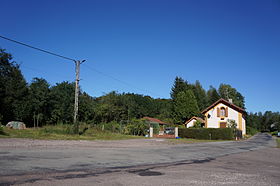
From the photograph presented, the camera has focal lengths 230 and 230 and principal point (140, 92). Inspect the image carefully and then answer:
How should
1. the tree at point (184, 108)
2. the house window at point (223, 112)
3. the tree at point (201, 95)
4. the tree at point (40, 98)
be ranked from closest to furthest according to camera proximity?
the tree at point (40, 98) → the house window at point (223, 112) → the tree at point (184, 108) → the tree at point (201, 95)

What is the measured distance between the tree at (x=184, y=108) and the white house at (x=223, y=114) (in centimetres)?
1240

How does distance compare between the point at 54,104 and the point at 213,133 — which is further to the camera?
the point at 54,104

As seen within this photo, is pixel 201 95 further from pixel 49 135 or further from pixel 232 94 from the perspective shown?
pixel 49 135

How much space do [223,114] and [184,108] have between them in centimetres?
1506

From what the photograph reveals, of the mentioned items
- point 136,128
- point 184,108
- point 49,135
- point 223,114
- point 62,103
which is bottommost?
point 136,128

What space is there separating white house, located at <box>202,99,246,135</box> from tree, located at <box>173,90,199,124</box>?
40.7 feet

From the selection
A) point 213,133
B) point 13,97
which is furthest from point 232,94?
point 13,97

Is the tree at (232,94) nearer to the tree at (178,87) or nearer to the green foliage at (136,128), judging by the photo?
the tree at (178,87)

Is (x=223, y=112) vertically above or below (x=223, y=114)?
above

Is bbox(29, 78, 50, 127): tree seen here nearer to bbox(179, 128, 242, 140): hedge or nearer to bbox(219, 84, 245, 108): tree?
bbox(179, 128, 242, 140): hedge

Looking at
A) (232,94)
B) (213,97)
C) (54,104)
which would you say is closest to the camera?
(54,104)

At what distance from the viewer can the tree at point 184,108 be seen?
5696cm

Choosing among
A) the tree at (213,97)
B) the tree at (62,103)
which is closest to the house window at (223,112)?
the tree at (62,103)

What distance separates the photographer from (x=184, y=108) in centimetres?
5731
